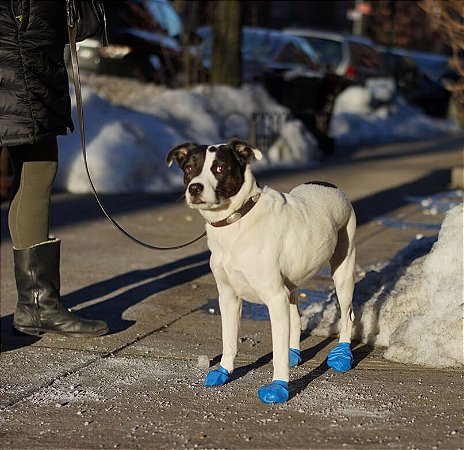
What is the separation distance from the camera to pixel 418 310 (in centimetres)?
539

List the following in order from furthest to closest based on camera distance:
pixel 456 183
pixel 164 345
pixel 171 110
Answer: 1. pixel 171 110
2. pixel 456 183
3. pixel 164 345

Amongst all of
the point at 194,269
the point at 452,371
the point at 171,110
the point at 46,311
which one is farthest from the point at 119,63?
the point at 452,371

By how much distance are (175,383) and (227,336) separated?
13.2 inches

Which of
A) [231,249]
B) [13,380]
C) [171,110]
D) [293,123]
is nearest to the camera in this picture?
[231,249]

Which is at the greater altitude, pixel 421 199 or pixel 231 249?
pixel 231 249

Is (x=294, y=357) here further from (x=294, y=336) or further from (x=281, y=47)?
(x=281, y=47)

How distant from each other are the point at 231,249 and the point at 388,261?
325 cm

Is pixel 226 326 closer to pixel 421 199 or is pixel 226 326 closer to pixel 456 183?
pixel 421 199

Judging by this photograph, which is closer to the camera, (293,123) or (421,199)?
(421,199)

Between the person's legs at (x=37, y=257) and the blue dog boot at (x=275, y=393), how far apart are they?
1.43 m

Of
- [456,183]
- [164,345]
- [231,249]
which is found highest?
[231,249]

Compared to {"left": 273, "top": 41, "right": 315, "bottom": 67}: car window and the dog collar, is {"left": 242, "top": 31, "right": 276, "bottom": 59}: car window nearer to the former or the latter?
{"left": 273, "top": 41, "right": 315, "bottom": 67}: car window

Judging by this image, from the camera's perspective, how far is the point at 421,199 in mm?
11141

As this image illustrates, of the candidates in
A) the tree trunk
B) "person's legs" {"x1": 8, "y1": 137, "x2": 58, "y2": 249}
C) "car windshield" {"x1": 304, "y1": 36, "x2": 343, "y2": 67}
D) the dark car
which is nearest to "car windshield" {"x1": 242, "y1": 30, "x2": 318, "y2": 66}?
"car windshield" {"x1": 304, "y1": 36, "x2": 343, "y2": 67}
